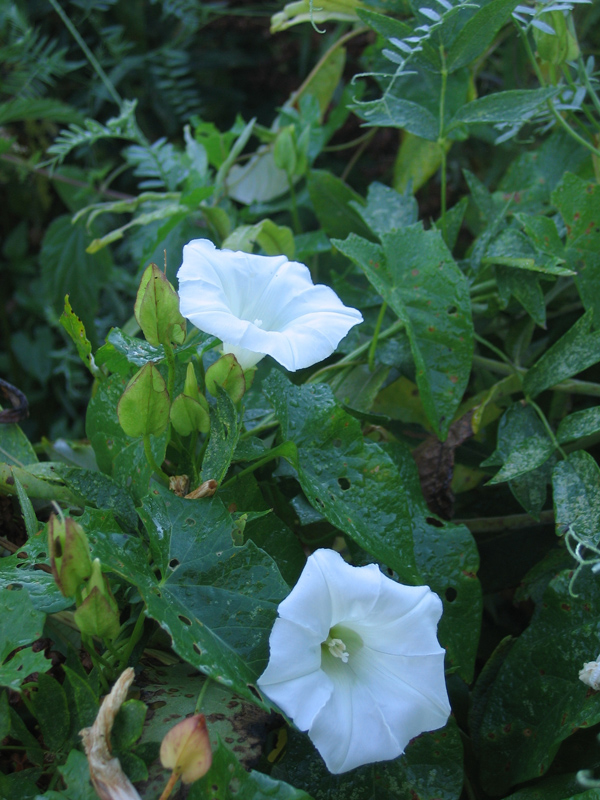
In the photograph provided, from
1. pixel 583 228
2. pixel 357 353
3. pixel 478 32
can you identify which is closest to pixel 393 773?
pixel 357 353

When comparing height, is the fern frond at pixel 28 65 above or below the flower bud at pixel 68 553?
above

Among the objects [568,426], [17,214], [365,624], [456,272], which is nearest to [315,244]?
[456,272]

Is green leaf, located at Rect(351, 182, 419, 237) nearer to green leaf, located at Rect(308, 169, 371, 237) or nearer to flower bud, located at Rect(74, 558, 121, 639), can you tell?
green leaf, located at Rect(308, 169, 371, 237)

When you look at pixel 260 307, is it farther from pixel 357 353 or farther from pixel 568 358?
pixel 568 358

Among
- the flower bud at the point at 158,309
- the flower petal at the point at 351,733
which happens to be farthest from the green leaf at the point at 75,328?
the flower petal at the point at 351,733

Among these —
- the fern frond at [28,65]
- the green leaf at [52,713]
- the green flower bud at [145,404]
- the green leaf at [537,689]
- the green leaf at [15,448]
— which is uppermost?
the fern frond at [28,65]

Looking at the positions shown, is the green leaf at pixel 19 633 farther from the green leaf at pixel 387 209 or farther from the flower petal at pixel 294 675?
the green leaf at pixel 387 209
